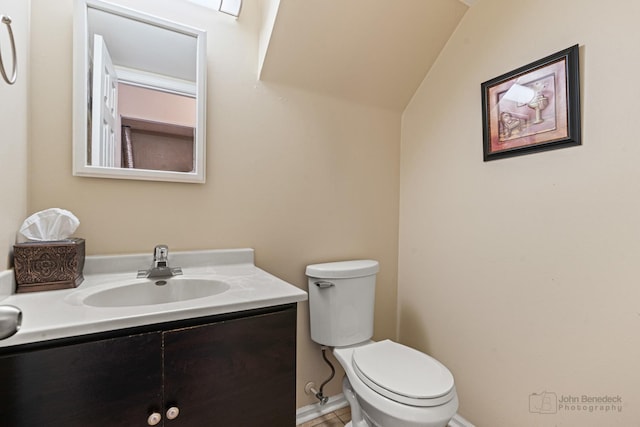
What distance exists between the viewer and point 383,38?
1468 millimetres

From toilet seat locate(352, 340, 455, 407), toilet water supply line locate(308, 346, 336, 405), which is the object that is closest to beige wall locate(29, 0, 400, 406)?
toilet water supply line locate(308, 346, 336, 405)

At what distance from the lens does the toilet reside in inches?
A: 40.1

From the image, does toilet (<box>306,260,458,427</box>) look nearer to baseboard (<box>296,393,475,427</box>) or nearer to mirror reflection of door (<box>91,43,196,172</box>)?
baseboard (<box>296,393,475,427</box>)

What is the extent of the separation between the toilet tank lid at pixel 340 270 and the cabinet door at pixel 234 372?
52 cm

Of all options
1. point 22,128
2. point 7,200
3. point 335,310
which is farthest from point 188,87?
point 335,310

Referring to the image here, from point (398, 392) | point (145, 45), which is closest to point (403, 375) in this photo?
point (398, 392)

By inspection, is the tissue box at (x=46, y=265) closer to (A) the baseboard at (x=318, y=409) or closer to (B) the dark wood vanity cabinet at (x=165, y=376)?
(B) the dark wood vanity cabinet at (x=165, y=376)

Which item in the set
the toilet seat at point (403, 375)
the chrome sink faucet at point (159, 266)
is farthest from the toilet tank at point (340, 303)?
the chrome sink faucet at point (159, 266)

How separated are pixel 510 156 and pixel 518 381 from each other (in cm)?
95

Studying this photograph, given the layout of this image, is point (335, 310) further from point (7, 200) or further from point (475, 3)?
point (475, 3)

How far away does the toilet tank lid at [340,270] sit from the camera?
1414 millimetres

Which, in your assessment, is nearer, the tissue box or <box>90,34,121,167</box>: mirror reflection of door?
the tissue box

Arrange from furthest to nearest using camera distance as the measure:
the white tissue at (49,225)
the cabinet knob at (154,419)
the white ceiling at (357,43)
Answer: the white ceiling at (357,43)
the white tissue at (49,225)
the cabinet knob at (154,419)

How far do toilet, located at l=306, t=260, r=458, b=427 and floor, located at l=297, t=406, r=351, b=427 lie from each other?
31 centimetres
